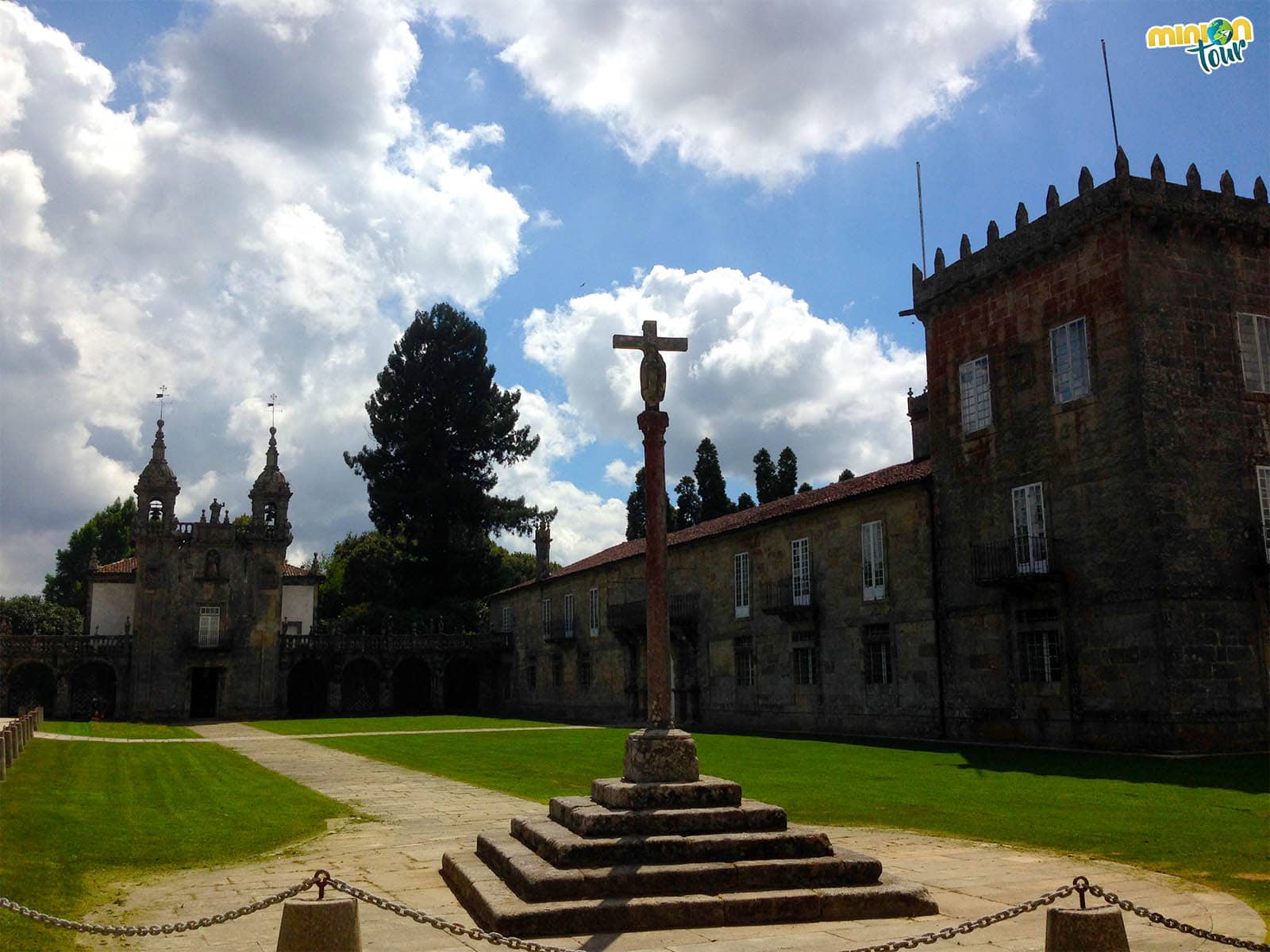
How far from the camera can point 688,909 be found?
25.3 ft

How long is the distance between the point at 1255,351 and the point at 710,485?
36.0 metres

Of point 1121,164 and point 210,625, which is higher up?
point 1121,164

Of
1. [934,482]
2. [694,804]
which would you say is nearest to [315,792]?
[694,804]

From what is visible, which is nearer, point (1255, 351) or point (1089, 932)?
point (1089, 932)

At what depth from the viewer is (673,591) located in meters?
39.3

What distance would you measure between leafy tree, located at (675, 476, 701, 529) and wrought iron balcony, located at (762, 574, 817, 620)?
25.3 m

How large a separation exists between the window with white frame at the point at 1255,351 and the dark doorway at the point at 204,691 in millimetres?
43958

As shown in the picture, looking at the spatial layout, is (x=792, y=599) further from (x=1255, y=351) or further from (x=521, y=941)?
(x=521, y=941)

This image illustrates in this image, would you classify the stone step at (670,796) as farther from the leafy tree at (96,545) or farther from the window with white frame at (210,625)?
the leafy tree at (96,545)

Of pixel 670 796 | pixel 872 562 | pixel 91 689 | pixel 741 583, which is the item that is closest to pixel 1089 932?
pixel 670 796

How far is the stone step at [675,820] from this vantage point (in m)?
8.63

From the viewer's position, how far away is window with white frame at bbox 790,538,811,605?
103ft

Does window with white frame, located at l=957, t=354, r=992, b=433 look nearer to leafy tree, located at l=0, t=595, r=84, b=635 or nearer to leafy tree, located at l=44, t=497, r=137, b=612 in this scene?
leafy tree, located at l=0, t=595, r=84, b=635

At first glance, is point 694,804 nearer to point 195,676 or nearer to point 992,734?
point 992,734
